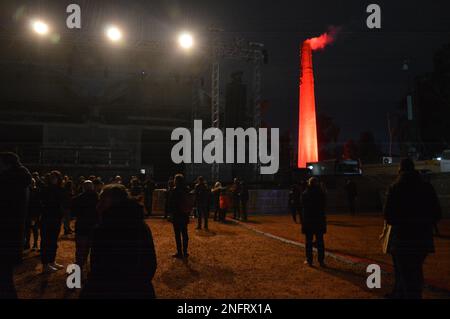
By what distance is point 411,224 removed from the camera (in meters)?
4.37

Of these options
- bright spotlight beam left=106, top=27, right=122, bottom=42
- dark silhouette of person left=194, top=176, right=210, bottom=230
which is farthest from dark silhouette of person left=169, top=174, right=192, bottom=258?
bright spotlight beam left=106, top=27, right=122, bottom=42

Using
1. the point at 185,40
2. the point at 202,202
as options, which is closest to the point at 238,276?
the point at 202,202

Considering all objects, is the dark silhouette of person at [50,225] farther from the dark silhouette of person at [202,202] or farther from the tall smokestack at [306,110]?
the tall smokestack at [306,110]

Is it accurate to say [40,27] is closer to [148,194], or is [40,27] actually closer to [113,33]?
[113,33]

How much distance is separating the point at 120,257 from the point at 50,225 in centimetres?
454

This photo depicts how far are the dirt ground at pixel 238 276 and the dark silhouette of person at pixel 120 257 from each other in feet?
8.38

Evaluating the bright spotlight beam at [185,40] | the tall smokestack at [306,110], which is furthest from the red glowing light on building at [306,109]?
the bright spotlight beam at [185,40]

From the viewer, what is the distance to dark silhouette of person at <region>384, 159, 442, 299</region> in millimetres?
4219

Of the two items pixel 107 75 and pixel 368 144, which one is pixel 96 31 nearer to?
pixel 107 75

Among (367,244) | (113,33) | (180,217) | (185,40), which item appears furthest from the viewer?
(185,40)

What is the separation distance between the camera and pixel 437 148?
34.5m

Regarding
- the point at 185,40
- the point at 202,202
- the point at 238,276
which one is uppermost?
the point at 185,40

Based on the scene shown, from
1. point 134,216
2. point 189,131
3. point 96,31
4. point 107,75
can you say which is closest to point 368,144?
point 189,131
